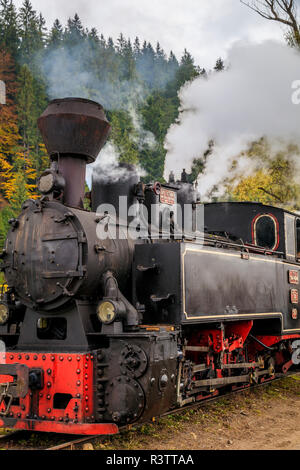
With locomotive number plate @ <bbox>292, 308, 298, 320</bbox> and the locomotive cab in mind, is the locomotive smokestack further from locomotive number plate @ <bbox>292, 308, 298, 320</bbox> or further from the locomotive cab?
locomotive number plate @ <bbox>292, 308, 298, 320</bbox>

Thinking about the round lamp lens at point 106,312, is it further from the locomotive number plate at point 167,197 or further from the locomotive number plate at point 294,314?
the locomotive number plate at point 294,314

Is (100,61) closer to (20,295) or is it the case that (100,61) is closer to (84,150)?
(84,150)

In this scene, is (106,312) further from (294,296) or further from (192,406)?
(294,296)

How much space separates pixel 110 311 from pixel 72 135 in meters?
2.01

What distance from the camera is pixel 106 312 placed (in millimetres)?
5160

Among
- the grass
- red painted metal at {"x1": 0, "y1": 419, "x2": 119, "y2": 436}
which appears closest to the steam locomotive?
red painted metal at {"x1": 0, "y1": 419, "x2": 119, "y2": 436}

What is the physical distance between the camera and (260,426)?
6.34m

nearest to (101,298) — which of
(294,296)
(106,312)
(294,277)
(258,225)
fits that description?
(106,312)

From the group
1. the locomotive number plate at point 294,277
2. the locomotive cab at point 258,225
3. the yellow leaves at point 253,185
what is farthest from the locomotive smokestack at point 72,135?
the yellow leaves at point 253,185

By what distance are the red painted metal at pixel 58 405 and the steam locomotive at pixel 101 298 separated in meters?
0.01

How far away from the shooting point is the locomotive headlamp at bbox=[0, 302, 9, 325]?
5820mm
